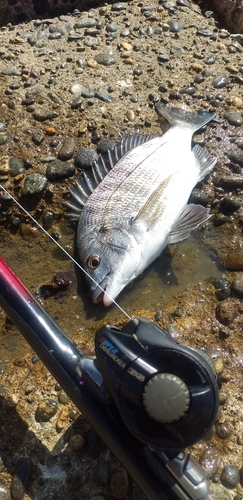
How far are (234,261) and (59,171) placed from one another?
1.94 m

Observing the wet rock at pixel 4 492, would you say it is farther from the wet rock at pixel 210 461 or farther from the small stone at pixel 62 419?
the wet rock at pixel 210 461

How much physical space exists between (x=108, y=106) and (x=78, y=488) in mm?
3816

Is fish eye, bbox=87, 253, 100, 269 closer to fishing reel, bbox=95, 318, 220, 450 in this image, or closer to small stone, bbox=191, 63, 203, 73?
fishing reel, bbox=95, 318, 220, 450

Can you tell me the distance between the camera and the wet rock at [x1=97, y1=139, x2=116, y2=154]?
4.79 metres

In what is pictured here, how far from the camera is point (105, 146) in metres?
4.79

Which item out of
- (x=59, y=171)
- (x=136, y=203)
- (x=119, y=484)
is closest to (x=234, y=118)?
(x=136, y=203)

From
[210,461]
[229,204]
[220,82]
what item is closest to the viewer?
[210,461]

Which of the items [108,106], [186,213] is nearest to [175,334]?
[186,213]

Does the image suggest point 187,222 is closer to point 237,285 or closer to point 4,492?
point 237,285

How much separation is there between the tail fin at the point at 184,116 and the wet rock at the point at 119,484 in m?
3.35

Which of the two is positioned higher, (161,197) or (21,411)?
(161,197)

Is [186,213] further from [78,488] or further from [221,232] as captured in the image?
[78,488]

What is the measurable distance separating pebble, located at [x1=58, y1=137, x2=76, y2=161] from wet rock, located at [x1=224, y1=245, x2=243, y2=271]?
6.28 ft

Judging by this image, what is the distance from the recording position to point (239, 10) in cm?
620
